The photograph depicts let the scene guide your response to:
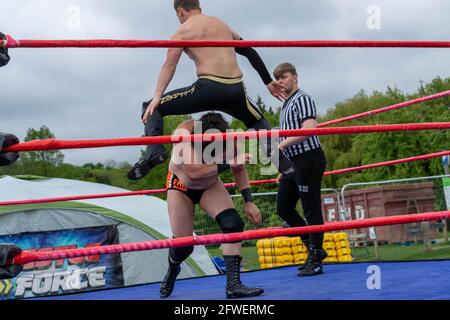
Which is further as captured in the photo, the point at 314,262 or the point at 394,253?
the point at 394,253

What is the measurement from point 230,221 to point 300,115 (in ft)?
3.77

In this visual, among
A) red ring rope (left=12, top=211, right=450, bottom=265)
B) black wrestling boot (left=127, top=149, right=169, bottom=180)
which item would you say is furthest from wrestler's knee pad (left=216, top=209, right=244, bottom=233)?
red ring rope (left=12, top=211, right=450, bottom=265)

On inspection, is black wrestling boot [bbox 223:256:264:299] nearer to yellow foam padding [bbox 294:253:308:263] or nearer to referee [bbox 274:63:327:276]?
referee [bbox 274:63:327:276]

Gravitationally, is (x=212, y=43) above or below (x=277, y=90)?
below

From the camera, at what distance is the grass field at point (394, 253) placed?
9.60 m

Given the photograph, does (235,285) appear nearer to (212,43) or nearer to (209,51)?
(209,51)

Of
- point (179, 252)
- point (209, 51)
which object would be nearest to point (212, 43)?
point (209, 51)

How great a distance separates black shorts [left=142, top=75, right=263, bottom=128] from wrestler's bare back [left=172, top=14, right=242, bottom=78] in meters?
0.05

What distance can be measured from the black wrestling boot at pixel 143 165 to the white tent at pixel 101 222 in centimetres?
395

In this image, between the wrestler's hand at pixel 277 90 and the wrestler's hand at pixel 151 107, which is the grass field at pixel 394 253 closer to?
the wrestler's hand at pixel 277 90

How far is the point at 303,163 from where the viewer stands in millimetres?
4191

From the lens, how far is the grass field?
960 cm

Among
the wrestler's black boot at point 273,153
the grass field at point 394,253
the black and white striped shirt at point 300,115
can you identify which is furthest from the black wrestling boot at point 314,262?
the grass field at point 394,253
